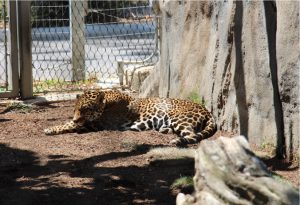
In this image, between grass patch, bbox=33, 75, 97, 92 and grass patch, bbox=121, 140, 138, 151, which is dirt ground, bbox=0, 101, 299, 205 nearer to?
grass patch, bbox=121, 140, 138, 151

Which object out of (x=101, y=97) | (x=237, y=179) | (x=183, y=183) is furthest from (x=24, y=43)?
(x=237, y=179)

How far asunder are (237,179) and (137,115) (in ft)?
17.3

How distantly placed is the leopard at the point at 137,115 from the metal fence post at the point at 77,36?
10.1 ft

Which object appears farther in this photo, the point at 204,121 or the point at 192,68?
the point at 192,68

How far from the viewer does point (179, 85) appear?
9477 millimetres

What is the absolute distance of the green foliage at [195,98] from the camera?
9.05 m

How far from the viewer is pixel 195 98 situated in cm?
919

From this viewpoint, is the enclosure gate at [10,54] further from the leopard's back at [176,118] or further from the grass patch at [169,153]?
the grass patch at [169,153]

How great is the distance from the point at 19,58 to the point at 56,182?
4591 mm

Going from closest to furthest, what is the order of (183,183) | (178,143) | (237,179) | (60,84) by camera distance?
(237,179)
(183,183)
(178,143)
(60,84)

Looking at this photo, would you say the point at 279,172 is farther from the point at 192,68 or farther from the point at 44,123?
the point at 44,123

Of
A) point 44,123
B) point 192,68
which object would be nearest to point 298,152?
point 192,68

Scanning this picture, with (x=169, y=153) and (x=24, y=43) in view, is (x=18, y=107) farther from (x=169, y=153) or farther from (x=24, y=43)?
(x=169, y=153)

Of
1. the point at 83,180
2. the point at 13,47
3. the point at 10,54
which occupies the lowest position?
the point at 83,180
